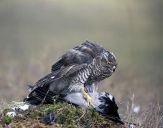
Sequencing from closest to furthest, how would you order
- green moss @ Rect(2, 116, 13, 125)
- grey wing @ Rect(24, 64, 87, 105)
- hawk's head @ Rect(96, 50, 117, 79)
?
green moss @ Rect(2, 116, 13, 125), grey wing @ Rect(24, 64, 87, 105), hawk's head @ Rect(96, 50, 117, 79)

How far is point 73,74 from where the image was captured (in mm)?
6078

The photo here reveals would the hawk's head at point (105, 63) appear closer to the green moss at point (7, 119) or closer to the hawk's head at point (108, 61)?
the hawk's head at point (108, 61)

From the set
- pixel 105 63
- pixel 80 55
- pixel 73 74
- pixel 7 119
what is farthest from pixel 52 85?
pixel 7 119

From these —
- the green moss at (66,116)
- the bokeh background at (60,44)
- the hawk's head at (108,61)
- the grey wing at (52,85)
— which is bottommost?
the green moss at (66,116)

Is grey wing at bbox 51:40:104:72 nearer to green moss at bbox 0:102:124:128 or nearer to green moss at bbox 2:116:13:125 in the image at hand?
green moss at bbox 0:102:124:128

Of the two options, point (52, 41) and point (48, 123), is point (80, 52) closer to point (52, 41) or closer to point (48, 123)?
point (48, 123)

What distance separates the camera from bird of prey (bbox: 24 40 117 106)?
606 cm

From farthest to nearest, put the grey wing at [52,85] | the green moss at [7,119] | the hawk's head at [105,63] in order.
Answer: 1. the hawk's head at [105,63]
2. the grey wing at [52,85]
3. the green moss at [7,119]

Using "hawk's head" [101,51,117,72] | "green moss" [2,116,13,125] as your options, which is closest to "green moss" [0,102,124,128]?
"green moss" [2,116,13,125]

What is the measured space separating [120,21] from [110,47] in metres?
2.02

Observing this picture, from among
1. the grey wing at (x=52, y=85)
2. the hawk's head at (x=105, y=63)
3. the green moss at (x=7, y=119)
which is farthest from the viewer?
the hawk's head at (x=105, y=63)

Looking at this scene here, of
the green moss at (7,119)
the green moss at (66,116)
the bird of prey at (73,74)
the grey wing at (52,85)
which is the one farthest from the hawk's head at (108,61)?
the green moss at (7,119)

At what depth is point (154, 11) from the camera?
16609 mm

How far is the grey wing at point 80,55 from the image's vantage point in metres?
6.09
